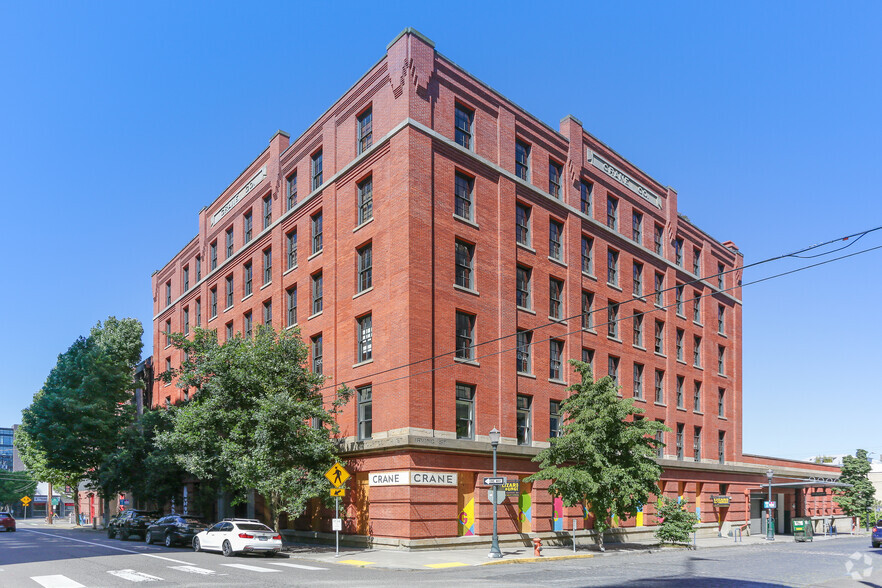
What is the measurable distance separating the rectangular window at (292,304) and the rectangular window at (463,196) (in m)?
11.6

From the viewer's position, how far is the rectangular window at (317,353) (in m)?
36.7

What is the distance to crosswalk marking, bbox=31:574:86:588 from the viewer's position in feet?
56.9

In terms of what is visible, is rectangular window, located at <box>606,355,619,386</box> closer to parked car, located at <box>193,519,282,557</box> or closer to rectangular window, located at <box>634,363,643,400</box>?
rectangular window, located at <box>634,363,643,400</box>

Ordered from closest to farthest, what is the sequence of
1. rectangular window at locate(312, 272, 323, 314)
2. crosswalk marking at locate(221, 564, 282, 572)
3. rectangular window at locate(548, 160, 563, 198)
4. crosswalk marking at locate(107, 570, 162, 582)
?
1. crosswalk marking at locate(107, 570, 162, 582)
2. crosswalk marking at locate(221, 564, 282, 572)
3. rectangular window at locate(312, 272, 323, 314)
4. rectangular window at locate(548, 160, 563, 198)

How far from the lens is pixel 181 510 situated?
52375 mm

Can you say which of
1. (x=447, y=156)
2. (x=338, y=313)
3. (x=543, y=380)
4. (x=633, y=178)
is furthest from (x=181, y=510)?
(x=633, y=178)

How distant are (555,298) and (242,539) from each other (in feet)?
66.6

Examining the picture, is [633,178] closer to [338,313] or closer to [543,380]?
[543,380]

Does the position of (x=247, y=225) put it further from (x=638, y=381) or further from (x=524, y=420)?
(x=638, y=381)

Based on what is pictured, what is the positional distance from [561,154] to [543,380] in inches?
505

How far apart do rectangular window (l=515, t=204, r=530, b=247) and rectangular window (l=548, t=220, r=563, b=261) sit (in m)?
1.91

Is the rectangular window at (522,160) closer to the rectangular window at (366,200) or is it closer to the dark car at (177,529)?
the rectangular window at (366,200)

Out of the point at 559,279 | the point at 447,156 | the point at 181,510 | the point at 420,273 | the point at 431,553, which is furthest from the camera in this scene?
the point at 181,510

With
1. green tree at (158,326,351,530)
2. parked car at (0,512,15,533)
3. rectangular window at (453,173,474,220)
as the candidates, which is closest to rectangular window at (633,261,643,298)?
rectangular window at (453,173,474,220)
